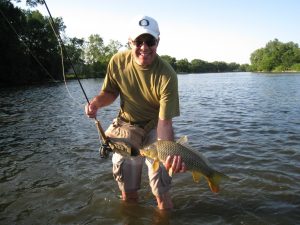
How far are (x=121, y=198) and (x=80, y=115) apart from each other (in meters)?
13.1

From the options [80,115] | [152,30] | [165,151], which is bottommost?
[80,115]

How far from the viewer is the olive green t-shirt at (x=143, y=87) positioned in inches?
193

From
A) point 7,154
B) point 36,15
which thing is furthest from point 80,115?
point 36,15

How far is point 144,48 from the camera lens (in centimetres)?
483

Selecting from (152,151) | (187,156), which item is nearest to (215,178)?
(187,156)

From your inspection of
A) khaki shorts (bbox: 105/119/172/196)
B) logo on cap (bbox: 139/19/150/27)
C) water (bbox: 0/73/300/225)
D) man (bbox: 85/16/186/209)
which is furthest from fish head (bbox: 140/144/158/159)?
logo on cap (bbox: 139/19/150/27)

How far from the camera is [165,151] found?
4.44 metres

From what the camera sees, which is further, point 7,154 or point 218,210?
point 7,154

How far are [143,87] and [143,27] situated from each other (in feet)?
3.01

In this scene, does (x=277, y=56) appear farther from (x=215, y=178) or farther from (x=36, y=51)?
(x=215, y=178)

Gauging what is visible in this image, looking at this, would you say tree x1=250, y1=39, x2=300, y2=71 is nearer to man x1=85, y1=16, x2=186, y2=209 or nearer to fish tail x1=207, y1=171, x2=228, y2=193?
man x1=85, y1=16, x2=186, y2=209

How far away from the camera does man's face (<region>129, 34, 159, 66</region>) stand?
4781mm

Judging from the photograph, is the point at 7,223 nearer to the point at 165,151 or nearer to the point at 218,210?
the point at 165,151

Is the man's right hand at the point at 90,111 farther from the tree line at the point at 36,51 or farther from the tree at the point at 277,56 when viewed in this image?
the tree at the point at 277,56
